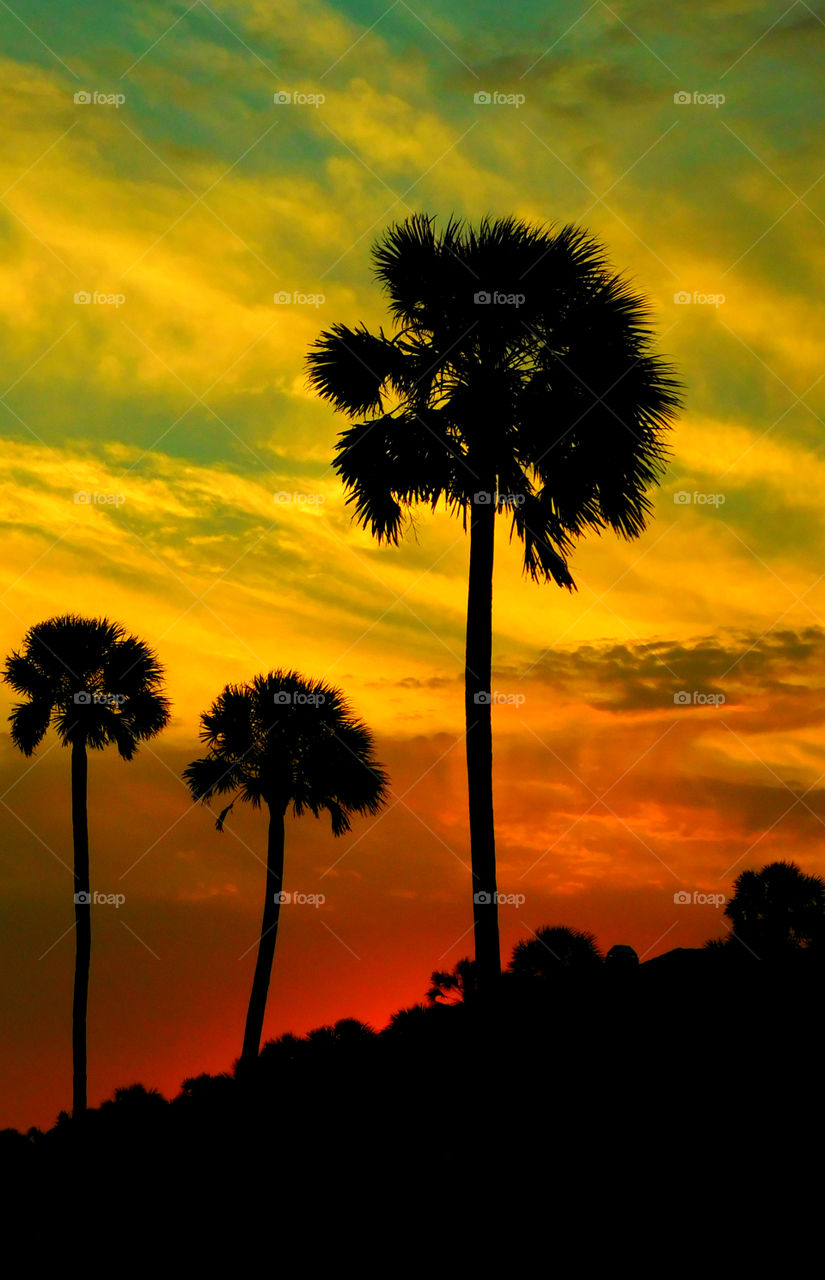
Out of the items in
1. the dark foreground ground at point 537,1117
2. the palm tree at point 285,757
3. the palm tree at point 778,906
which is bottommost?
the dark foreground ground at point 537,1117

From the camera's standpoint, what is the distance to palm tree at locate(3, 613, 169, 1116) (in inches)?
1178

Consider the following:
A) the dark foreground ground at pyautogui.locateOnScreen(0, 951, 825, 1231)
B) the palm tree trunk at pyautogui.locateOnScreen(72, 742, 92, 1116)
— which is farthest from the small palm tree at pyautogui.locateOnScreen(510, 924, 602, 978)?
the palm tree trunk at pyautogui.locateOnScreen(72, 742, 92, 1116)

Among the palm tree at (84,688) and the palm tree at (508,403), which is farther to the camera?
the palm tree at (84,688)

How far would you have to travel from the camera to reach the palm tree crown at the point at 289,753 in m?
28.8

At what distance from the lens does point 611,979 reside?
22.6m

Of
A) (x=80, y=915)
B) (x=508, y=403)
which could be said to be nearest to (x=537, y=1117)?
(x=508, y=403)

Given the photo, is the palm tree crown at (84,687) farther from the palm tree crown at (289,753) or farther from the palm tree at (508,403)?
the palm tree at (508,403)

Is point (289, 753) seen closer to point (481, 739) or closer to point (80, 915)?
point (80, 915)

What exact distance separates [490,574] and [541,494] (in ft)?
5.46

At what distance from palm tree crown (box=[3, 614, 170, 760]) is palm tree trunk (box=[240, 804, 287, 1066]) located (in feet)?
18.6

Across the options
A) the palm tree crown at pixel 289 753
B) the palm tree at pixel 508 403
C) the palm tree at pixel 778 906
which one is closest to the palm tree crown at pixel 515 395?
the palm tree at pixel 508 403

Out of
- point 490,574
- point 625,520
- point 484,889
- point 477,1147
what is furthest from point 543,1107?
point 625,520

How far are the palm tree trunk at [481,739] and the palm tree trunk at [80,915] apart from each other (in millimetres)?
18151

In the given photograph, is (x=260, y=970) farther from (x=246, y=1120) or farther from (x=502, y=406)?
(x=502, y=406)
